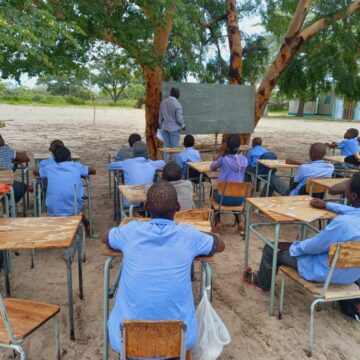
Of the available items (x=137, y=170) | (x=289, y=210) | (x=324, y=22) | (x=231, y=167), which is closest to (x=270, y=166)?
(x=231, y=167)

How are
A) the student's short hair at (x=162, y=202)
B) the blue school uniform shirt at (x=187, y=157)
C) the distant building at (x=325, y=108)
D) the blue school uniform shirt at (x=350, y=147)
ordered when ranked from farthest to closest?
the distant building at (x=325, y=108) → the blue school uniform shirt at (x=350, y=147) → the blue school uniform shirt at (x=187, y=157) → the student's short hair at (x=162, y=202)

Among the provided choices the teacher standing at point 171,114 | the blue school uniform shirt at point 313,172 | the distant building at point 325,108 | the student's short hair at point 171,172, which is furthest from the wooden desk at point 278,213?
the distant building at point 325,108

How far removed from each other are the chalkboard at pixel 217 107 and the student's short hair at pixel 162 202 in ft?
25.3

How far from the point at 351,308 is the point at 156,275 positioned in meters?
2.16

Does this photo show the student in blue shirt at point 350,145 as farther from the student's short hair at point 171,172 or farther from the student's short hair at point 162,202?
the student's short hair at point 162,202

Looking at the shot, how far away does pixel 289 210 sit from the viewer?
3.40 m

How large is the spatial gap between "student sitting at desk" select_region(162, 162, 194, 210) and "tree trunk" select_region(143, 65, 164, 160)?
5.90 metres

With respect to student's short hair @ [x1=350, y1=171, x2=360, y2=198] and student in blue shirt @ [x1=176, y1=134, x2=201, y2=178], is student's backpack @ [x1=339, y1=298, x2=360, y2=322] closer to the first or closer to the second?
student's short hair @ [x1=350, y1=171, x2=360, y2=198]

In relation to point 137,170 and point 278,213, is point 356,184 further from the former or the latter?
point 137,170

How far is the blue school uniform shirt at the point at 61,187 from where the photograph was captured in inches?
173

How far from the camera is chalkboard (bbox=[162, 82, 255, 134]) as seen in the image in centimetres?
1000

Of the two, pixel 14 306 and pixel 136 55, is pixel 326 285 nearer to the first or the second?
pixel 14 306

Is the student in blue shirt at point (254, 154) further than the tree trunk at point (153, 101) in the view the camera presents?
No

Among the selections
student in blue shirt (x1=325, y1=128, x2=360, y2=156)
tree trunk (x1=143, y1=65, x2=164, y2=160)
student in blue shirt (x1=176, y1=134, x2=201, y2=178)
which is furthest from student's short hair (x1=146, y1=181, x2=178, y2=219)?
tree trunk (x1=143, y1=65, x2=164, y2=160)
